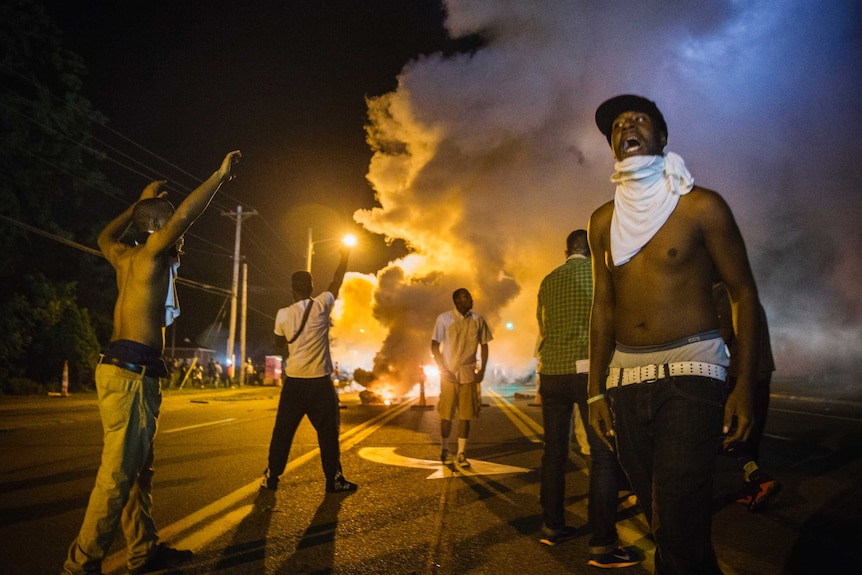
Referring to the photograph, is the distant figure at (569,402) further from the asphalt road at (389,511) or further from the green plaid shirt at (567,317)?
the asphalt road at (389,511)

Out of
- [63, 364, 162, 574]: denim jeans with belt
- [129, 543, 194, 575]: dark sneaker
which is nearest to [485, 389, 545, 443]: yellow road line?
[129, 543, 194, 575]: dark sneaker

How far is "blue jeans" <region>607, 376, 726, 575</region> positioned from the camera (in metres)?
2.14

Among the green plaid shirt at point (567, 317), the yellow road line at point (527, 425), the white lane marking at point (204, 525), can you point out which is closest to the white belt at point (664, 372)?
the green plaid shirt at point (567, 317)

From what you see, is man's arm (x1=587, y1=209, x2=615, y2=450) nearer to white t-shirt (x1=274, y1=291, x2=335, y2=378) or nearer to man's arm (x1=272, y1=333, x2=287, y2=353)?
white t-shirt (x1=274, y1=291, x2=335, y2=378)

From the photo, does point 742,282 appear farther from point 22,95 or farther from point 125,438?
point 22,95

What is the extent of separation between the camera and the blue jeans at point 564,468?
141 inches

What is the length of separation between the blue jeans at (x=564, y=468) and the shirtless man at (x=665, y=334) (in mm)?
1205

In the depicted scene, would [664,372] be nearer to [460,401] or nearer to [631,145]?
[631,145]

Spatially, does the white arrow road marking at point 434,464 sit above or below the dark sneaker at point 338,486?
below

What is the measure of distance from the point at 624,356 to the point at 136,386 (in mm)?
2447

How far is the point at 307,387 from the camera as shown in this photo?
5324 mm

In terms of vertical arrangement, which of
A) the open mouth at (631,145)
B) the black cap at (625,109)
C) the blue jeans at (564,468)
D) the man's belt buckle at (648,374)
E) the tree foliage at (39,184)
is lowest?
the blue jeans at (564,468)

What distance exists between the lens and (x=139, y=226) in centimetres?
356

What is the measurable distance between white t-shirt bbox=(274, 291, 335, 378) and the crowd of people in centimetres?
184
